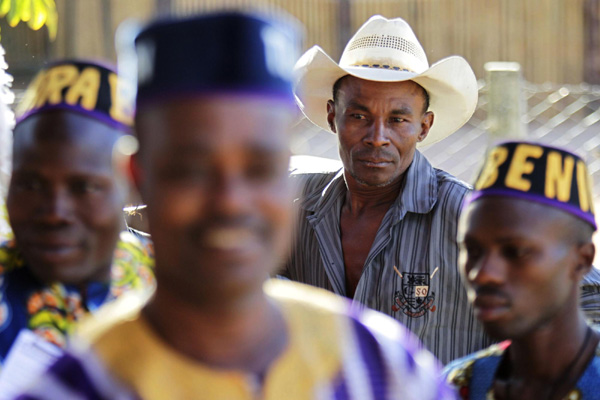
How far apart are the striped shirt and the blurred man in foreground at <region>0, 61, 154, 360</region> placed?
159 centimetres

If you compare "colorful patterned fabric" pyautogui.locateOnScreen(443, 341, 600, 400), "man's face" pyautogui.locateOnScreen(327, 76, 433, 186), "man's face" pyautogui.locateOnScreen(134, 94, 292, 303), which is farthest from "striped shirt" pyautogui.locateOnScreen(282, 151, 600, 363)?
"man's face" pyautogui.locateOnScreen(134, 94, 292, 303)

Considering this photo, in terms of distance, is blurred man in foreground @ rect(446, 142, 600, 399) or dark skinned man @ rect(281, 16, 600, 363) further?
dark skinned man @ rect(281, 16, 600, 363)

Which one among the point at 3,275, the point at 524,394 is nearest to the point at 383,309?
the point at 524,394

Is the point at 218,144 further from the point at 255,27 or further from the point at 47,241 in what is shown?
the point at 47,241

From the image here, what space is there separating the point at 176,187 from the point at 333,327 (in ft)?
1.23

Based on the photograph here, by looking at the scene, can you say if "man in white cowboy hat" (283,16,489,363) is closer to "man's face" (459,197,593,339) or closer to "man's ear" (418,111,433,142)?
"man's ear" (418,111,433,142)

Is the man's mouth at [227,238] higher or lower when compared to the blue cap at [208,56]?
lower

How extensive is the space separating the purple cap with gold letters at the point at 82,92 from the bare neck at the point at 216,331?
0.68m

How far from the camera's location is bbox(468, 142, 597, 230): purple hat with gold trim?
1936 millimetres

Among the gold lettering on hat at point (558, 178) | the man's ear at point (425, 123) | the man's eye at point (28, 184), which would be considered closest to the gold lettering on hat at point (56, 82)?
the man's eye at point (28, 184)

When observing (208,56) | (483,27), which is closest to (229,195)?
(208,56)

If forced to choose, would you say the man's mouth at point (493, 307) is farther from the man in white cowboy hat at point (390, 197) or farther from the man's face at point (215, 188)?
the man in white cowboy hat at point (390, 197)

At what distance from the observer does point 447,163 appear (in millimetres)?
8789

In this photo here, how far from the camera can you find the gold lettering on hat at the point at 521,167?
6.36 ft
